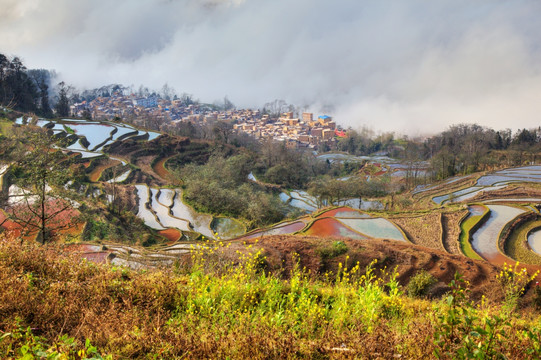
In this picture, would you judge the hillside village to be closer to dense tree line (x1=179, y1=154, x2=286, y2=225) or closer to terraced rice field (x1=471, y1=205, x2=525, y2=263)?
dense tree line (x1=179, y1=154, x2=286, y2=225)

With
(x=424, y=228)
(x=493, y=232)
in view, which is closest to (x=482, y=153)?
(x=493, y=232)

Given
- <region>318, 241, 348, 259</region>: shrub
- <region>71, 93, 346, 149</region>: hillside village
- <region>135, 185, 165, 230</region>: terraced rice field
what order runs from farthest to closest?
<region>71, 93, 346, 149</region>: hillside village → <region>135, 185, 165, 230</region>: terraced rice field → <region>318, 241, 348, 259</region>: shrub

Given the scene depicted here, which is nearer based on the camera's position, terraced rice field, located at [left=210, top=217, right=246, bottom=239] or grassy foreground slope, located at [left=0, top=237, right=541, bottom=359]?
grassy foreground slope, located at [left=0, top=237, right=541, bottom=359]

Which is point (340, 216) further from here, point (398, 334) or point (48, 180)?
point (398, 334)

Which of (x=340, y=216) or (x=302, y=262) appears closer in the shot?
(x=302, y=262)

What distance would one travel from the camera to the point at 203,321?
3.05 metres

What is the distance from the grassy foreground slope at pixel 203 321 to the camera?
240 cm

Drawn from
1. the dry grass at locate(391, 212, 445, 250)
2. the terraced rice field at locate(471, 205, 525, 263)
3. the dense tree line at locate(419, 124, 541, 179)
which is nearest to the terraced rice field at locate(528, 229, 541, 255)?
the terraced rice field at locate(471, 205, 525, 263)

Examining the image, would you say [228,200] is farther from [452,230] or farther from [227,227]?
[452,230]

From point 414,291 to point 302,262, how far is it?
9.27 feet

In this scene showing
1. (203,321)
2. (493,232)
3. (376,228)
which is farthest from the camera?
(376,228)

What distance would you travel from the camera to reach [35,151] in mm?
8266

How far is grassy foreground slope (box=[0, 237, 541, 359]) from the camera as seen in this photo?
7.88 ft

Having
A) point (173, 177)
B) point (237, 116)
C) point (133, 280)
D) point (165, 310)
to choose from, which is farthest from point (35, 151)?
point (237, 116)
